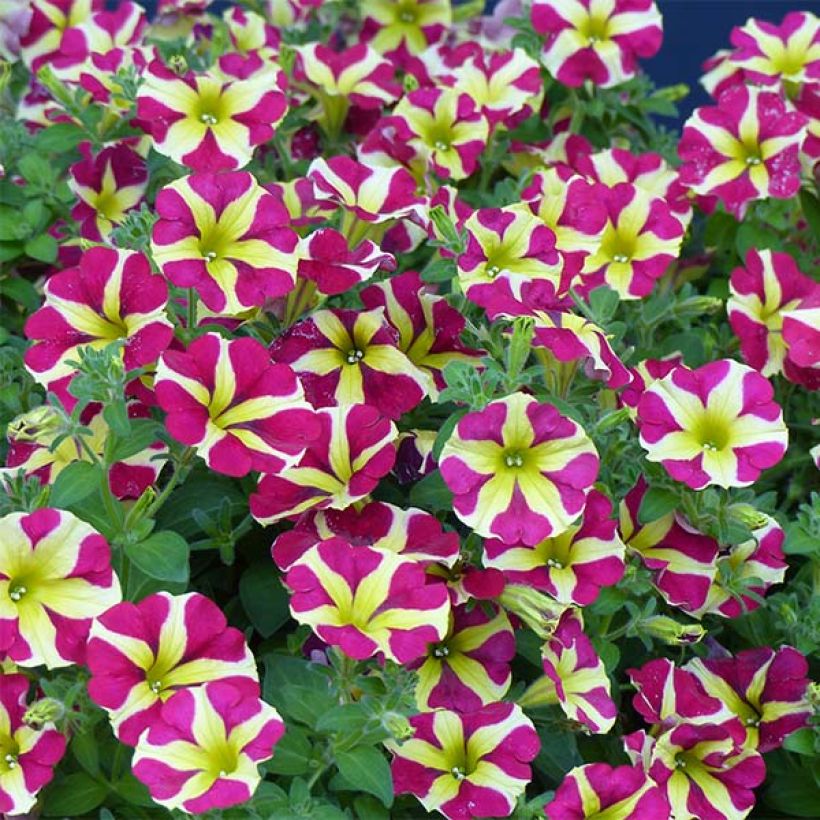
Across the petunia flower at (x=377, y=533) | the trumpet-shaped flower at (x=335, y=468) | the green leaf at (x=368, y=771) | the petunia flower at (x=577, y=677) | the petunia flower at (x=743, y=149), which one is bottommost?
the green leaf at (x=368, y=771)

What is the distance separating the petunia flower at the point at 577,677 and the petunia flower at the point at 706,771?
0.07m

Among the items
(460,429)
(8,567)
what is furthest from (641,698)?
(8,567)

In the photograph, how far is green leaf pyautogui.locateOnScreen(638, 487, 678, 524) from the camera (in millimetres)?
→ 1188

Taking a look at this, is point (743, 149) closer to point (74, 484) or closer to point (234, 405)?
point (234, 405)

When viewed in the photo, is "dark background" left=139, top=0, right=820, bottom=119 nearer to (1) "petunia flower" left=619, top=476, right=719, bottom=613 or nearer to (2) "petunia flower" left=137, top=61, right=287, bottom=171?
(2) "petunia flower" left=137, top=61, right=287, bottom=171

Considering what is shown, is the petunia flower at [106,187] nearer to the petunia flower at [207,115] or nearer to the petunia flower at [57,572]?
the petunia flower at [207,115]

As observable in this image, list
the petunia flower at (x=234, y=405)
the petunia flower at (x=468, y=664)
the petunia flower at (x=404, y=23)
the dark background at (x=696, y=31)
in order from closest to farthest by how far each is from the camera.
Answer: the petunia flower at (x=234, y=405), the petunia flower at (x=468, y=664), the petunia flower at (x=404, y=23), the dark background at (x=696, y=31)

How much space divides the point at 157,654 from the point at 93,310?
1.04 ft

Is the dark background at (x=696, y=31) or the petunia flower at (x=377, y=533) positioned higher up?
the petunia flower at (x=377, y=533)

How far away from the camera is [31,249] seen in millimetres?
1491

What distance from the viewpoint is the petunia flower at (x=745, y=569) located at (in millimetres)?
1241

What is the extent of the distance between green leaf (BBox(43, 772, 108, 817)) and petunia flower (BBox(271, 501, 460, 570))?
0.78 feet

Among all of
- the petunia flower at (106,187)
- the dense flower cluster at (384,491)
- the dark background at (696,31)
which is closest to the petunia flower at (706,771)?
the dense flower cluster at (384,491)

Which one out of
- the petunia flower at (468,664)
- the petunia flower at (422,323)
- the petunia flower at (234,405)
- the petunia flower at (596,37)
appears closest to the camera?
the petunia flower at (234,405)
